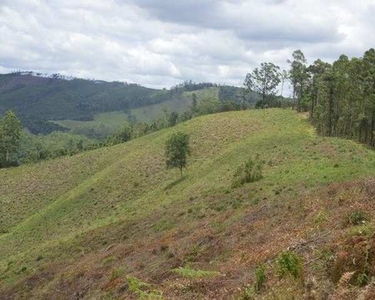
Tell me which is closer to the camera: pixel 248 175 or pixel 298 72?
pixel 248 175

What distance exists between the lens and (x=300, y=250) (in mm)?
13891

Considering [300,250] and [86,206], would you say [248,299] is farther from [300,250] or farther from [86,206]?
[86,206]

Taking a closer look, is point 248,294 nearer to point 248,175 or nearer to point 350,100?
point 248,175

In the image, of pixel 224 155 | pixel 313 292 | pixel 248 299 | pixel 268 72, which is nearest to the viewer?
pixel 313 292

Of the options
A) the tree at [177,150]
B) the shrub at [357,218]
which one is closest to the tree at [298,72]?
the tree at [177,150]

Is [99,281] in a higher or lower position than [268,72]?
lower

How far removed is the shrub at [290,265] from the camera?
11031 millimetres

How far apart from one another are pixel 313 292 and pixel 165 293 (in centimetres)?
629

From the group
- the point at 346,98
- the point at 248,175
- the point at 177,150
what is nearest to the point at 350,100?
the point at 346,98

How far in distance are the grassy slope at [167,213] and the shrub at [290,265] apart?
1.97 m

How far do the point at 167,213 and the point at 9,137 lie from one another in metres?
82.3

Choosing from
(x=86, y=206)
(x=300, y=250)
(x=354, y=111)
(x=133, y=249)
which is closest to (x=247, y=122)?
(x=354, y=111)

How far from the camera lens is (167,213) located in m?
35.4

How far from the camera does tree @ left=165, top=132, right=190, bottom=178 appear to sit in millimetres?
59094
